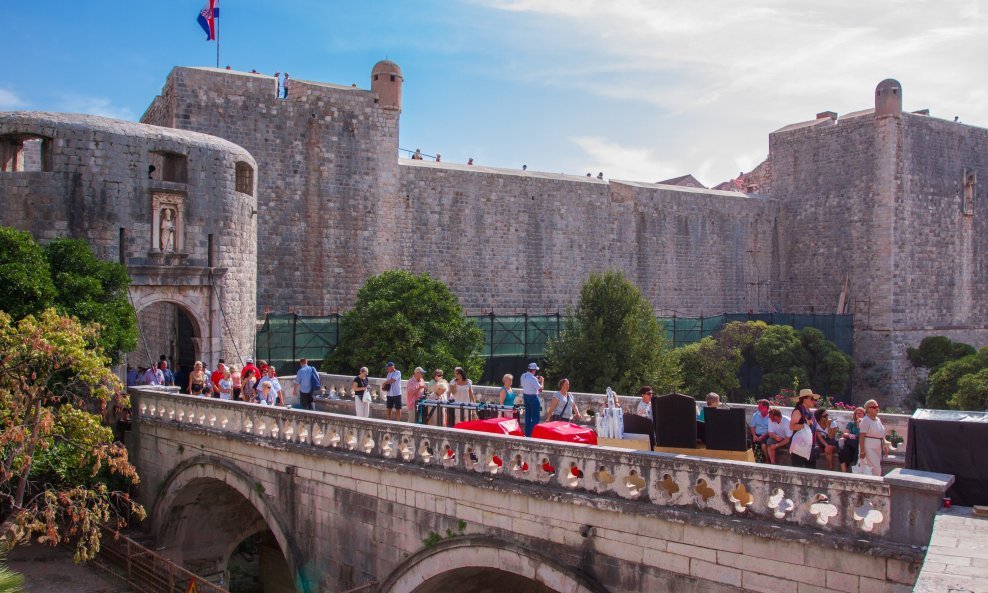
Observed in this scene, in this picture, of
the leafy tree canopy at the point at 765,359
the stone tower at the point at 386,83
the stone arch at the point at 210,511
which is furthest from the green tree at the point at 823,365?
the stone arch at the point at 210,511

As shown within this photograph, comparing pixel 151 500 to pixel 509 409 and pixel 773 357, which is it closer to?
pixel 509 409

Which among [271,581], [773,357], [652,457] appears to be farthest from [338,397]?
[773,357]

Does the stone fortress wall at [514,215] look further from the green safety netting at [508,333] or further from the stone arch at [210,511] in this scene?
the stone arch at [210,511]

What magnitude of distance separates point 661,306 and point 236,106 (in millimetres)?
16442

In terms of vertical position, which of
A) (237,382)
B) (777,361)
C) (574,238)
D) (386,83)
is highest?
(386,83)

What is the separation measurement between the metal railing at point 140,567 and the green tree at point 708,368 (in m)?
15.4


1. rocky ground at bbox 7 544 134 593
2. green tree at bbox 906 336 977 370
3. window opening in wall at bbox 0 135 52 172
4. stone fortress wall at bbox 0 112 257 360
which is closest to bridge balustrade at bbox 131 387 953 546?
rocky ground at bbox 7 544 134 593

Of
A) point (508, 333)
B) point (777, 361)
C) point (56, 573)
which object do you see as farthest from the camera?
point (777, 361)

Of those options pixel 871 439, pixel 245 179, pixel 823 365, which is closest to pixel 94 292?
pixel 245 179

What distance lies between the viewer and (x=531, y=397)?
10.8 meters

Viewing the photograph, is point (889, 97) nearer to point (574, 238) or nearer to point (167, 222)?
point (574, 238)

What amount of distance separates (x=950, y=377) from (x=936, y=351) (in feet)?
16.0

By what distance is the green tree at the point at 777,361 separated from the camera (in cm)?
2661

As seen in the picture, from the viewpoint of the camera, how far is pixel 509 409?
11422 mm
